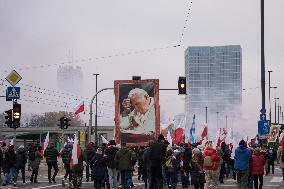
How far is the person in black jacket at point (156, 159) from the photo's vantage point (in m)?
17.0

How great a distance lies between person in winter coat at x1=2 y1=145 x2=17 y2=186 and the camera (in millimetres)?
22781

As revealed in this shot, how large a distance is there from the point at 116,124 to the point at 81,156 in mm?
11624

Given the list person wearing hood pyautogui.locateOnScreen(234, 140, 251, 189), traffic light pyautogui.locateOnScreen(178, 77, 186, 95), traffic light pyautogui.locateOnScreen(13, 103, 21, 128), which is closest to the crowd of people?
person wearing hood pyautogui.locateOnScreen(234, 140, 251, 189)

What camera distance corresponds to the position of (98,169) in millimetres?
19188

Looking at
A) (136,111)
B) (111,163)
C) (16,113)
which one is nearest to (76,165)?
(111,163)

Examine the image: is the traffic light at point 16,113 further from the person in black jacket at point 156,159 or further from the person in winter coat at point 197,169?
the person in black jacket at point 156,159

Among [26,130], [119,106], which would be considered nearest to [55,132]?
[26,130]

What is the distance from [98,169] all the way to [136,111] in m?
12.8

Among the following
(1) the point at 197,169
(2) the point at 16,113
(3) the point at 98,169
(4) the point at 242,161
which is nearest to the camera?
(4) the point at 242,161

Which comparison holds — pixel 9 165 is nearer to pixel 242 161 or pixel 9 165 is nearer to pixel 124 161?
pixel 124 161

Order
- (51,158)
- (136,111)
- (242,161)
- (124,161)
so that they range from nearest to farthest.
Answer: (242,161) → (124,161) → (51,158) → (136,111)

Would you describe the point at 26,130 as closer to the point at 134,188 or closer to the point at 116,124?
the point at 116,124

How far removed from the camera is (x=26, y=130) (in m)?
122

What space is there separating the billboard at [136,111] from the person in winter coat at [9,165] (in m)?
8.67
